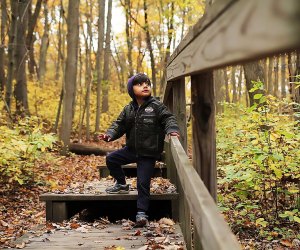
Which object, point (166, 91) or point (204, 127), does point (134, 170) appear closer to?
point (166, 91)

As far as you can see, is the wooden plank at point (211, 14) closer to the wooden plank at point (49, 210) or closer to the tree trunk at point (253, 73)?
the wooden plank at point (49, 210)

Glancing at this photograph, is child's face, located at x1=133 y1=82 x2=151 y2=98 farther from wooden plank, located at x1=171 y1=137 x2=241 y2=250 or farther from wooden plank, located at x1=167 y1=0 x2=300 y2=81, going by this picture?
wooden plank, located at x1=167 y1=0 x2=300 y2=81

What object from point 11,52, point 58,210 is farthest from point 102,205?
point 11,52

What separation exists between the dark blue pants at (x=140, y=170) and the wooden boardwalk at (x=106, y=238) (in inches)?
12.4

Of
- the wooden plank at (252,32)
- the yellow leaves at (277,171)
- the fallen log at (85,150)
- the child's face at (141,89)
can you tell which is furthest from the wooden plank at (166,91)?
the fallen log at (85,150)

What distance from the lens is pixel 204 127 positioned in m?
2.79

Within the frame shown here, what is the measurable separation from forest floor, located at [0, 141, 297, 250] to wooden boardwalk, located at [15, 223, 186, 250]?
203 mm

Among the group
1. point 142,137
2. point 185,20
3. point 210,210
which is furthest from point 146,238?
point 185,20

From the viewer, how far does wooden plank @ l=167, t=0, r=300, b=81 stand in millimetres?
996

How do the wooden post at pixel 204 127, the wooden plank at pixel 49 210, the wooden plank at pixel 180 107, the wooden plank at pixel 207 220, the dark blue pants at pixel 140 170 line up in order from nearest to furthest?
the wooden plank at pixel 207 220
the wooden post at pixel 204 127
the wooden plank at pixel 180 107
the dark blue pants at pixel 140 170
the wooden plank at pixel 49 210

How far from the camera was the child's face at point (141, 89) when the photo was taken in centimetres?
509

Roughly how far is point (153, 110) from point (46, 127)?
43.3 feet

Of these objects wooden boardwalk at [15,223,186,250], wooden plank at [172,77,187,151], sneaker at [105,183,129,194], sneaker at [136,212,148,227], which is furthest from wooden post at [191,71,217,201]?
sneaker at [105,183,129,194]

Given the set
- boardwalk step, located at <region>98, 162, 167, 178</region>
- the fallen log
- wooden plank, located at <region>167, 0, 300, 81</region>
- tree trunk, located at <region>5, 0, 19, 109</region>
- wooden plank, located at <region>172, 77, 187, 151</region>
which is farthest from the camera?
the fallen log
